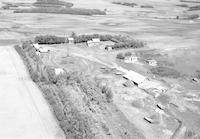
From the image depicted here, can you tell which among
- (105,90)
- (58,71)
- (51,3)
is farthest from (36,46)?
(51,3)

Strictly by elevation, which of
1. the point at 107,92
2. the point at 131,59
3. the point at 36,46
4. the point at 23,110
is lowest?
the point at 23,110

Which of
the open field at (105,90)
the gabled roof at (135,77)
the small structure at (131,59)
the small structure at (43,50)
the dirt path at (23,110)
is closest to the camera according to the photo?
the dirt path at (23,110)

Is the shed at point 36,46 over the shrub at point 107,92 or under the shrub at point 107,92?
over

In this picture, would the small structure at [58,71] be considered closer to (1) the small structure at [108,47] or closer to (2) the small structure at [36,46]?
(2) the small structure at [36,46]

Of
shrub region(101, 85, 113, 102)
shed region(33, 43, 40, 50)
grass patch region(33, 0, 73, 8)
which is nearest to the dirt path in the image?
shrub region(101, 85, 113, 102)

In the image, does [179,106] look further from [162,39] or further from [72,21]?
[72,21]

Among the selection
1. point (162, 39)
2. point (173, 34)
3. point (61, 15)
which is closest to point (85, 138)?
point (162, 39)

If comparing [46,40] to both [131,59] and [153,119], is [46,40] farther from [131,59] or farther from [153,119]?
[153,119]

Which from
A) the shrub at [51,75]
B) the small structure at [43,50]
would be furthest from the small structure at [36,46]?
the shrub at [51,75]
